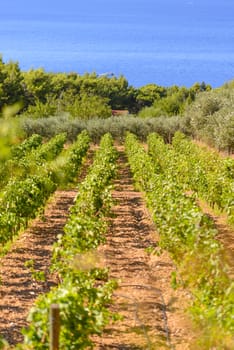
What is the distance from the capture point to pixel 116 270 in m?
9.97

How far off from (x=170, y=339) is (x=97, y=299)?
1.98m

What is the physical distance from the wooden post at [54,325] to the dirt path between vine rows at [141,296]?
165 centimetres

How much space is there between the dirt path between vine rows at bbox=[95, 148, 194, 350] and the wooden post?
165 centimetres

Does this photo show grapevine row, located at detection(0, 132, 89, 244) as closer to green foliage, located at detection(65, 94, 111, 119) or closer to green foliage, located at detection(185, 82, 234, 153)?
green foliage, located at detection(185, 82, 234, 153)

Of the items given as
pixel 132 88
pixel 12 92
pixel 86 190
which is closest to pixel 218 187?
pixel 86 190

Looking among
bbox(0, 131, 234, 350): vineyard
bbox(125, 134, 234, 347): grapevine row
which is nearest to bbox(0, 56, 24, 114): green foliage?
bbox(0, 131, 234, 350): vineyard

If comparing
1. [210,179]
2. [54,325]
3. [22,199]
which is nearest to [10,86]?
[210,179]

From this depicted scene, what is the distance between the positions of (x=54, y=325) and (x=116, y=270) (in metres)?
5.80

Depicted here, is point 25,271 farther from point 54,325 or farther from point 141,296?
point 54,325

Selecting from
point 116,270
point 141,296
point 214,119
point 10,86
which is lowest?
point 141,296

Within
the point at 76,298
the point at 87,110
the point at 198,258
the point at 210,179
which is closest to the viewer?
the point at 76,298

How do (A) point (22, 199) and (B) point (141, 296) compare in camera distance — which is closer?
(B) point (141, 296)

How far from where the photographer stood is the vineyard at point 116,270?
506 cm

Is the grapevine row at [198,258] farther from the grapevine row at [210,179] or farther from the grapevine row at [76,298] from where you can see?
the grapevine row at [210,179]
